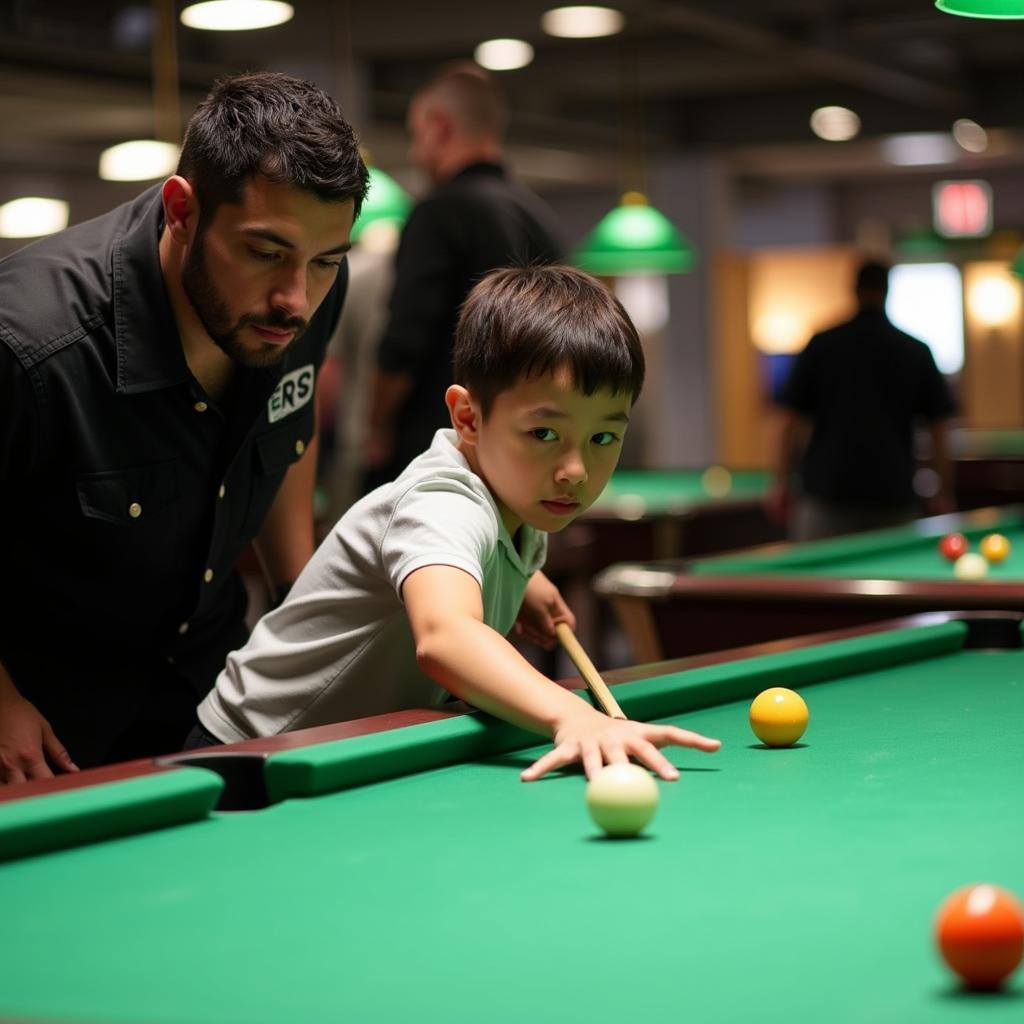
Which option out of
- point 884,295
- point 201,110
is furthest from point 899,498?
point 201,110

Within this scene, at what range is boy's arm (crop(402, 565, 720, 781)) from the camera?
162 cm

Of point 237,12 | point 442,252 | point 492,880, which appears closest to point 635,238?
point 237,12

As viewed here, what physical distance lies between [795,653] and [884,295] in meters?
4.03

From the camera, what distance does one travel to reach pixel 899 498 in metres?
6.12

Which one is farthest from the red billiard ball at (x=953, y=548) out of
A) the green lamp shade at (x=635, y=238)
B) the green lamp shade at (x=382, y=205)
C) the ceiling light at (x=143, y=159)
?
the ceiling light at (x=143, y=159)

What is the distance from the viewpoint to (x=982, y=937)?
101 cm

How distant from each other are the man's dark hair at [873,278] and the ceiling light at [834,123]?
567 cm

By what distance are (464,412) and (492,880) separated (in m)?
0.86

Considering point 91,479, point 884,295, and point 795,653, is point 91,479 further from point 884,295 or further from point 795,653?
point 884,295

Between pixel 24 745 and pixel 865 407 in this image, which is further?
pixel 865 407

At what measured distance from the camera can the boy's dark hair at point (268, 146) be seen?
1970 mm

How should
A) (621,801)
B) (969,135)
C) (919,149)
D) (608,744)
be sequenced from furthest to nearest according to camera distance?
(919,149) → (969,135) → (608,744) → (621,801)

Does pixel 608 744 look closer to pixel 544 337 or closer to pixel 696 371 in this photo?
pixel 544 337

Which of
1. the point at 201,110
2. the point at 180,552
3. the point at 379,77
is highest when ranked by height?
the point at 379,77
